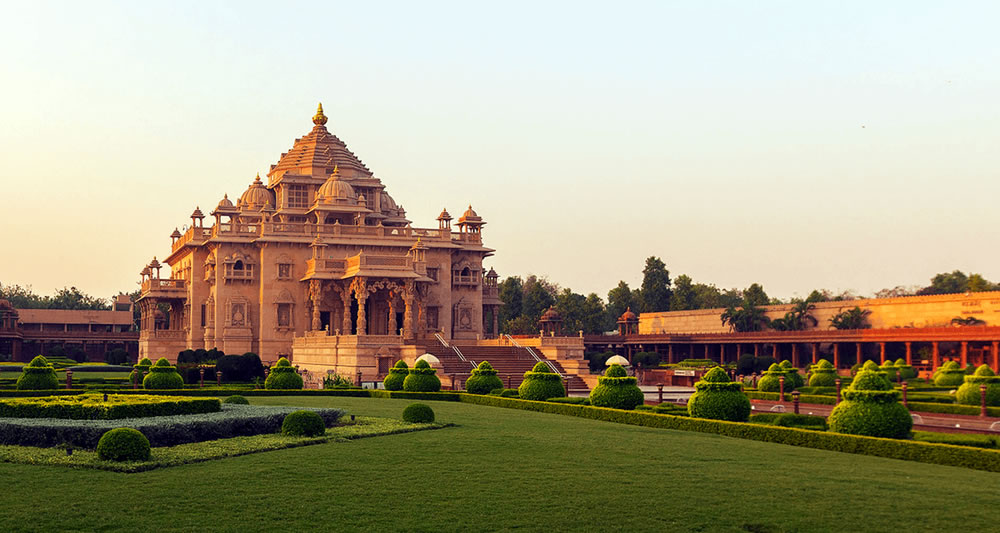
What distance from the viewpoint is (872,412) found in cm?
2102

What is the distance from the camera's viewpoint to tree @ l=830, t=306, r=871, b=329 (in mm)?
80562

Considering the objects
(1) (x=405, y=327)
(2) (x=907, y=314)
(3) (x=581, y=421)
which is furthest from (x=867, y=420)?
(2) (x=907, y=314)

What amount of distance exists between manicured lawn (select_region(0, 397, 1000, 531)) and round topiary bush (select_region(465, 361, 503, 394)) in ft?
55.2

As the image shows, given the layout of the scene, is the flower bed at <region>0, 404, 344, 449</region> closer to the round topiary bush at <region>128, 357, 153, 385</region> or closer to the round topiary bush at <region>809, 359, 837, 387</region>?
the round topiary bush at <region>128, 357, 153, 385</region>

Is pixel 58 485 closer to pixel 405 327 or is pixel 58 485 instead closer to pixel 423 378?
pixel 423 378

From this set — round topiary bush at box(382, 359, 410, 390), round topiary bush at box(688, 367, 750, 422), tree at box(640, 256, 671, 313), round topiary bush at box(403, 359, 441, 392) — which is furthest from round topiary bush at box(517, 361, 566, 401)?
tree at box(640, 256, 671, 313)

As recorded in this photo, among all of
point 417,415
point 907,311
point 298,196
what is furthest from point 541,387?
point 907,311

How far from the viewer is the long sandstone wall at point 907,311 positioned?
231 feet

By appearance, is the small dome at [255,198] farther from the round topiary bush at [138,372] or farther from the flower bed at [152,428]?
the flower bed at [152,428]

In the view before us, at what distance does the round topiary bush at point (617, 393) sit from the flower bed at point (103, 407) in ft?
37.5

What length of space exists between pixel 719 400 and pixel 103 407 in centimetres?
1417

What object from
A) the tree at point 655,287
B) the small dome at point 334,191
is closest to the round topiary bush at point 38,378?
the small dome at point 334,191

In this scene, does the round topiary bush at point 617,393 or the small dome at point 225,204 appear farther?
the small dome at point 225,204

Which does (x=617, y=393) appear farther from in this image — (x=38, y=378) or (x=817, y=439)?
(x=38, y=378)
